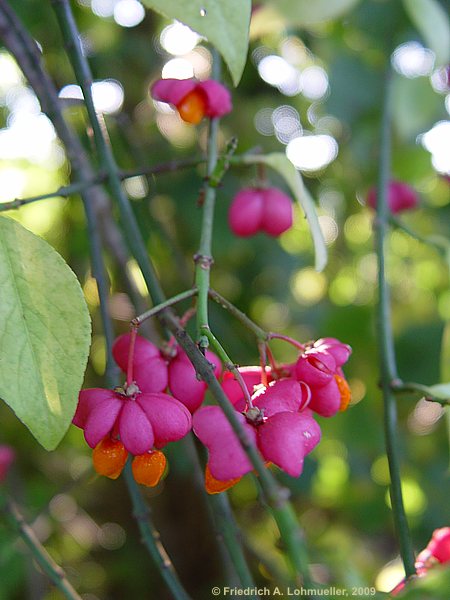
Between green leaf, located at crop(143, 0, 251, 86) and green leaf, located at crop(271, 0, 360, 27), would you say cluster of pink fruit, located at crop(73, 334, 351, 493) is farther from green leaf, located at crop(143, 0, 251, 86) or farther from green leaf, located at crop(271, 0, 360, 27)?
green leaf, located at crop(271, 0, 360, 27)

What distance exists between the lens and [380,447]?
1.13 meters

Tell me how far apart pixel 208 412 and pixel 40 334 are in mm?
107

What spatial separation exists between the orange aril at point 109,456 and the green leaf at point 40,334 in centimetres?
5

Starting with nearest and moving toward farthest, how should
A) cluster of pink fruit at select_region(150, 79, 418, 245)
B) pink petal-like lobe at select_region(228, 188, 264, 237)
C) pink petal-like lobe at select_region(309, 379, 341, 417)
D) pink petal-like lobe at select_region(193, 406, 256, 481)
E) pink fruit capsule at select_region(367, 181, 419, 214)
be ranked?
pink petal-like lobe at select_region(193, 406, 256, 481) < pink petal-like lobe at select_region(309, 379, 341, 417) < cluster of pink fruit at select_region(150, 79, 418, 245) < pink petal-like lobe at select_region(228, 188, 264, 237) < pink fruit capsule at select_region(367, 181, 419, 214)

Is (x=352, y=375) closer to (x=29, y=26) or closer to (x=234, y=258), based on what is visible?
(x=234, y=258)

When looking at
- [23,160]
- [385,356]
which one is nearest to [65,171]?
[23,160]

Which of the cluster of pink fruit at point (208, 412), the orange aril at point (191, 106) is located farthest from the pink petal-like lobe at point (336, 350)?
the orange aril at point (191, 106)

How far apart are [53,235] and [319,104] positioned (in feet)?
1.77

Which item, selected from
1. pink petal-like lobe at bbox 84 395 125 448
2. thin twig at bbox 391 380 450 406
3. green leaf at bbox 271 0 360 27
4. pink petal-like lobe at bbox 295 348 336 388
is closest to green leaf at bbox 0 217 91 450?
pink petal-like lobe at bbox 84 395 125 448

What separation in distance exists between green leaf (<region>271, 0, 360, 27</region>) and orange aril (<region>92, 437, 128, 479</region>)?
554 mm

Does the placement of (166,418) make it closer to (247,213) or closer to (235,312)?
(235,312)

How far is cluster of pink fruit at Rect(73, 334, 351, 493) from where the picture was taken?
0.41 m

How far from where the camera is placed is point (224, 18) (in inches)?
17.5

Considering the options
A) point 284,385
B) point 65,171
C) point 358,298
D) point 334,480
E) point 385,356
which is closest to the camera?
point 284,385
